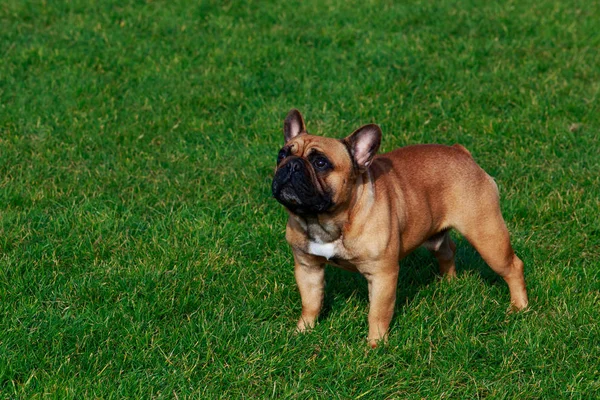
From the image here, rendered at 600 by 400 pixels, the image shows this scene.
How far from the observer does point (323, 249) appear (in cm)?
490

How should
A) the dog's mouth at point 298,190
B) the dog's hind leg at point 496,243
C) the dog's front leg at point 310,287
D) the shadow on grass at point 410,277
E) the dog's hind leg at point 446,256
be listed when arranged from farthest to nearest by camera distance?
the dog's hind leg at point 446,256, the shadow on grass at point 410,277, the dog's hind leg at point 496,243, the dog's front leg at point 310,287, the dog's mouth at point 298,190

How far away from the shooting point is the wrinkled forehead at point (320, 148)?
483 cm

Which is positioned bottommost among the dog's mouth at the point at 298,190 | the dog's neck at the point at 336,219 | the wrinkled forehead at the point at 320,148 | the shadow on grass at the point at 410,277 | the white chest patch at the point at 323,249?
the shadow on grass at the point at 410,277

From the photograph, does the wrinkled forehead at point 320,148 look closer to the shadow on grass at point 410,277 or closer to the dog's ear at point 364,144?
the dog's ear at point 364,144

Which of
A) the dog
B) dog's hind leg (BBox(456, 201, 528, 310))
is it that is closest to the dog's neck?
the dog

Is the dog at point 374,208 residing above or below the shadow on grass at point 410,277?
above

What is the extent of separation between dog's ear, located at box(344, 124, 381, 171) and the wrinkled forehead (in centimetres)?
6

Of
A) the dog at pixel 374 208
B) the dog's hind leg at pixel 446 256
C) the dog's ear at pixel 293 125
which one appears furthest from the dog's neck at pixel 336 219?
the dog's hind leg at pixel 446 256

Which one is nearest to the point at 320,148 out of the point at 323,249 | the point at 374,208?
the point at 374,208

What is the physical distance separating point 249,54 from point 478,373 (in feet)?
19.4

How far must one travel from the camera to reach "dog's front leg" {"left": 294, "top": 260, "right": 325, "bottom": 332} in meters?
5.20

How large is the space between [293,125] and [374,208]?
84 centimetres

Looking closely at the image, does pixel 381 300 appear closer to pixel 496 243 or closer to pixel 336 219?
pixel 336 219

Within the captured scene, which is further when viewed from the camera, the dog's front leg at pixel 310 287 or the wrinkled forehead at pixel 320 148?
the dog's front leg at pixel 310 287
